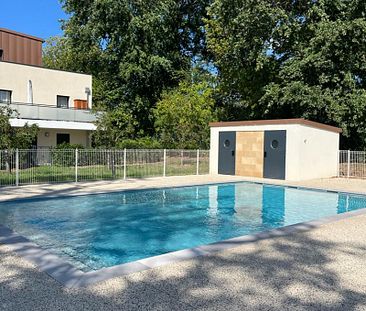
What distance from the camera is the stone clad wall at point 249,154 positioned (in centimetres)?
1914

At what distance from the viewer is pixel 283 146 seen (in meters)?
18.1

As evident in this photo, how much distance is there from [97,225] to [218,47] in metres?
20.9

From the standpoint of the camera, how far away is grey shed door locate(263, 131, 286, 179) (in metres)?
A: 18.2

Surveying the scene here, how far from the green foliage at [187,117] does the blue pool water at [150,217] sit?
399 inches

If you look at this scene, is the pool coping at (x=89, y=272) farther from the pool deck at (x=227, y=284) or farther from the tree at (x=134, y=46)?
the tree at (x=134, y=46)

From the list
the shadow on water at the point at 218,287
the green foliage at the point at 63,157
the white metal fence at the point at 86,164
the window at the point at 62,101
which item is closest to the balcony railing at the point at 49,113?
the window at the point at 62,101

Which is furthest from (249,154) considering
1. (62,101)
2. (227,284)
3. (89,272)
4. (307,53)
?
(89,272)

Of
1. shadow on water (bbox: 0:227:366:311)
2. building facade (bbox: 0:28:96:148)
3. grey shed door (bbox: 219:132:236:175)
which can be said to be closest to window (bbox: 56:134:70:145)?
building facade (bbox: 0:28:96:148)

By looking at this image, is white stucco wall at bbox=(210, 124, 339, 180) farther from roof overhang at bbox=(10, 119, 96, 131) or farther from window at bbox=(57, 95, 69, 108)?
window at bbox=(57, 95, 69, 108)

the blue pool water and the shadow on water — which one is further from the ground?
the shadow on water

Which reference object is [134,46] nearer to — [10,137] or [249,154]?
[249,154]

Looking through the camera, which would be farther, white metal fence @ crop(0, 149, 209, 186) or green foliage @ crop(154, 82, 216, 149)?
green foliage @ crop(154, 82, 216, 149)

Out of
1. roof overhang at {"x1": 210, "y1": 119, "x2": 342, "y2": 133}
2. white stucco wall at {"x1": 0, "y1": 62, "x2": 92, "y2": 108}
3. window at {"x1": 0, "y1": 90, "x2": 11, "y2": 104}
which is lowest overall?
roof overhang at {"x1": 210, "y1": 119, "x2": 342, "y2": 133}

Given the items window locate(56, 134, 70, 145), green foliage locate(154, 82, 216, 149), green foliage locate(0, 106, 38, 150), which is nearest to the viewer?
green foliage locate(0, 106, 38, 150)
